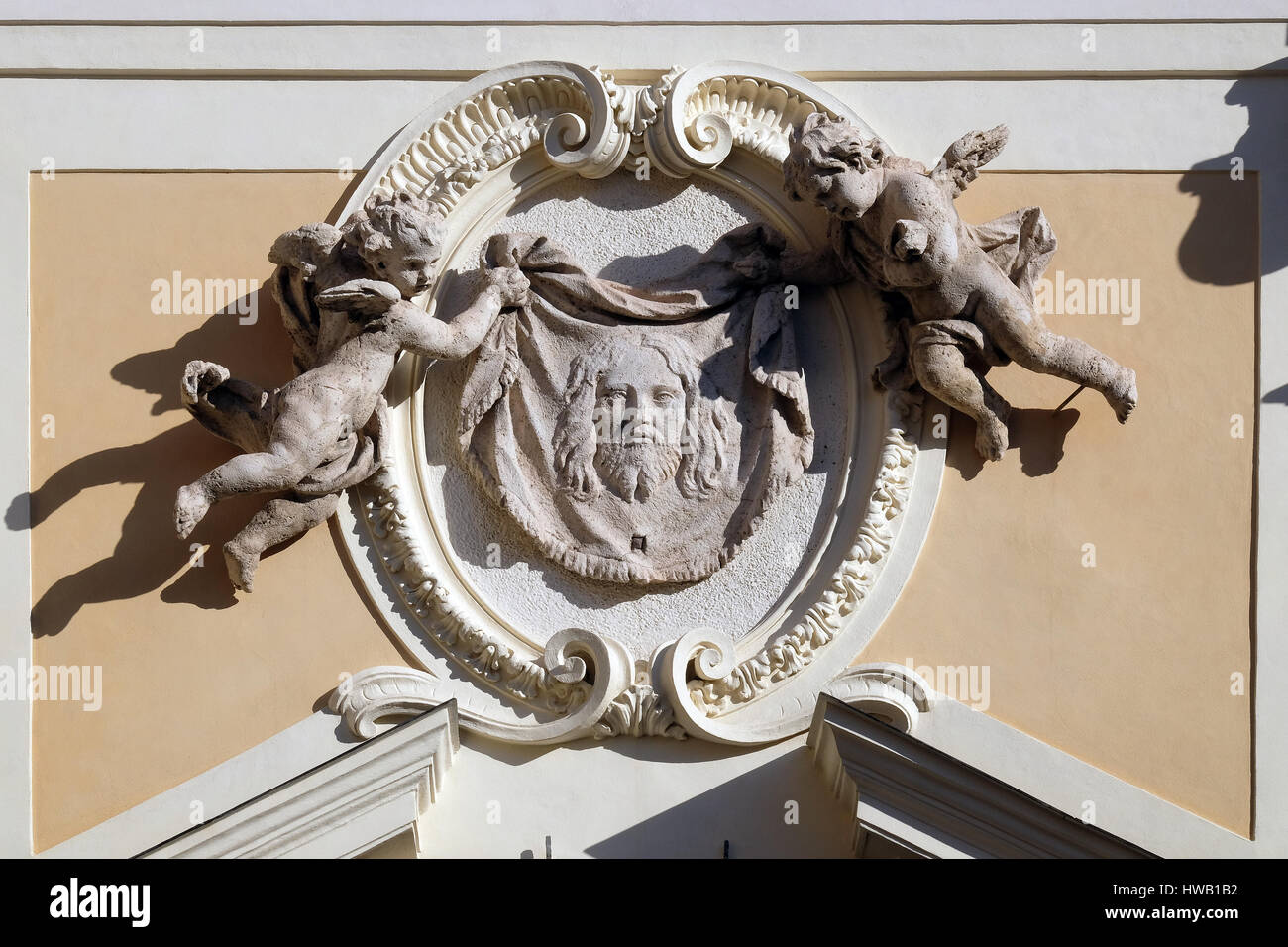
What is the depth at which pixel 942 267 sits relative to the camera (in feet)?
25.5

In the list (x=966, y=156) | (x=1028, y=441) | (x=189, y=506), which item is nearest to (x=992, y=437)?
(x=1028, y=441)

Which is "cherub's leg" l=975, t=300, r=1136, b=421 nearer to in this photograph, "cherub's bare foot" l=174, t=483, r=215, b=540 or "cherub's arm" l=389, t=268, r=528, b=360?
"cherub's arm" l=389, t=268, r=528, b=360

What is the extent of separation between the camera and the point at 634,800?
7.68m

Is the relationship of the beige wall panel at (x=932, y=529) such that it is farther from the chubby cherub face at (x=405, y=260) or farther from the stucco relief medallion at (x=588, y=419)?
the chubby cherub face at (x=405, y=260)

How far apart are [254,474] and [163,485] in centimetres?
50

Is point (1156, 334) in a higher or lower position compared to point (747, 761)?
higher

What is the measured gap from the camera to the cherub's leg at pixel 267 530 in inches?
305

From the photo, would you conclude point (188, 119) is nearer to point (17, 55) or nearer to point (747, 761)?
point (17, 55)

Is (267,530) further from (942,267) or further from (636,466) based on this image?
(942,267)

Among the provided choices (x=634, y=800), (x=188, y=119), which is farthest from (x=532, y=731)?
(x=188, y=119)

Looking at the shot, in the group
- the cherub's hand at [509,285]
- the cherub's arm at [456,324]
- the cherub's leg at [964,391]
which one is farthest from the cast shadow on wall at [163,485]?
the cherub's leg at [964,391]
